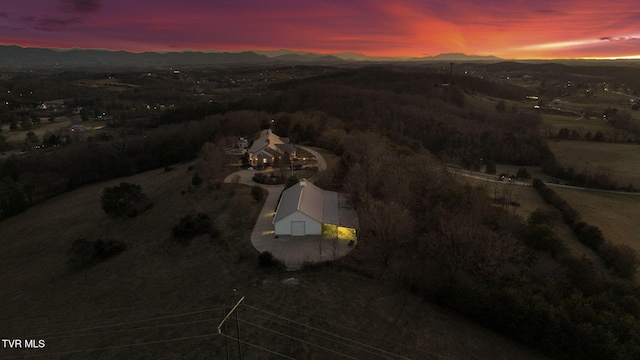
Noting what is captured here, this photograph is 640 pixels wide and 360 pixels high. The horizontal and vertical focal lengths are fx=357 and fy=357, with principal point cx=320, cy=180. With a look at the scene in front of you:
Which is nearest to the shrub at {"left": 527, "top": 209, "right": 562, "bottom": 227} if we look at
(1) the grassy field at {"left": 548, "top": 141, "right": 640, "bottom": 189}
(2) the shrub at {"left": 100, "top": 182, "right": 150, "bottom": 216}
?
(1) the grassy field at {"left": 548, "top": 141, "right": 640, "bottom": 189}

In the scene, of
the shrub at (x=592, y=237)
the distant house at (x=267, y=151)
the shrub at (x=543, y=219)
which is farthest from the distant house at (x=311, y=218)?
the shrub at (x=592, y=237)

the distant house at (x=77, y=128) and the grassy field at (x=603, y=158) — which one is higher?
the grassy field at (x=603, y=158)

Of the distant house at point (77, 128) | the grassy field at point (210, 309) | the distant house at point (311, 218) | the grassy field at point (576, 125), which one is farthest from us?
the distant house at point (77, 128)

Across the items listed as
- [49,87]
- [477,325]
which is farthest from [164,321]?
[49,87]

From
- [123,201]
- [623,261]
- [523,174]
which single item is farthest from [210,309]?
[523,174]

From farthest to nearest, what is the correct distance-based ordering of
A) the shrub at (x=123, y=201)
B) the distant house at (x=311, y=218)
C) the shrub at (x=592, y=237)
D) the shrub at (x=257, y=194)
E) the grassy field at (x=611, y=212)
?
the shrub at (x=123, y=201) → the grassy field at (x=611, y=212) → the shrub at (x=257, y=194) → the shrub at (x=592, y=237) → the distant house at (x=311, y=218)

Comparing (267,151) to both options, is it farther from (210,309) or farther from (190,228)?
(210,309)

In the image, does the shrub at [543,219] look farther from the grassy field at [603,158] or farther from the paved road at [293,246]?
the grassy field at [603,158]

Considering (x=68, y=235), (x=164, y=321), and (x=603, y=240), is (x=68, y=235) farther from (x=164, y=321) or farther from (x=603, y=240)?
(x=603, y=240)
